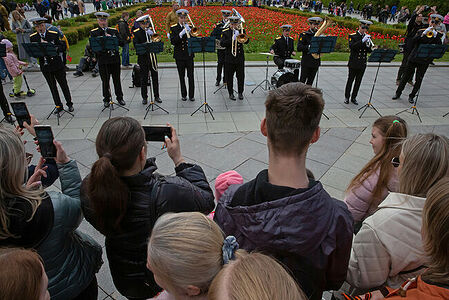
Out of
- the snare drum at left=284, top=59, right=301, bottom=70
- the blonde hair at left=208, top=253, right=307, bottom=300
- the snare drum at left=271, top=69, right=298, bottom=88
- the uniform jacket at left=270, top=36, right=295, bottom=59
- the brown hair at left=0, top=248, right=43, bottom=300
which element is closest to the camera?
the blonde hair at left=208, top=253, right=307, bottom=300

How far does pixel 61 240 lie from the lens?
1.81 meters

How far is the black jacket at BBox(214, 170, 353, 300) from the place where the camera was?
129 centimetres

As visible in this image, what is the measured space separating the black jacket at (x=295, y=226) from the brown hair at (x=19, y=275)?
0.84m

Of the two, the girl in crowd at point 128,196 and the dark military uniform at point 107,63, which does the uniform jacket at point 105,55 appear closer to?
the dark military uniform at point 107,63

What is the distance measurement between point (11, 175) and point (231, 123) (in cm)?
538

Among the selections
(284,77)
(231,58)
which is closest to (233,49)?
(231,58)

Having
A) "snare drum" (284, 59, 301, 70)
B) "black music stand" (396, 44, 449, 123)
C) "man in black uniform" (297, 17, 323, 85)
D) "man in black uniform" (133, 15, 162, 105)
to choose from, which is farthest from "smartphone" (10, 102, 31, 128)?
"black music stand" (396, 44, 449, 123)

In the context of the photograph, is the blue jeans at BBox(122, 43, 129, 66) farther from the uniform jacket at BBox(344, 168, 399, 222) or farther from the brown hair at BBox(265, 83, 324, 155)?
the brown hair at BBox(265, 83, 324, 155)

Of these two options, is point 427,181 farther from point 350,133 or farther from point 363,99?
point 363,99

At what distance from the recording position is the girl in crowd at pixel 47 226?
1.55m

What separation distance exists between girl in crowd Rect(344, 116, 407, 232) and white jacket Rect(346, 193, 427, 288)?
0.76 metres

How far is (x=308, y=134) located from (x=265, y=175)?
0.32 metres

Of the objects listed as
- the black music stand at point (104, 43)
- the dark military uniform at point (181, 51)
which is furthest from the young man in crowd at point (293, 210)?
the dark military uniform at point (181, 51)

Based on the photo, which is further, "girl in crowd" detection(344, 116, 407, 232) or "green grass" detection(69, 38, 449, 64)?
"green grass" detection(69, 38, 449, 64)
